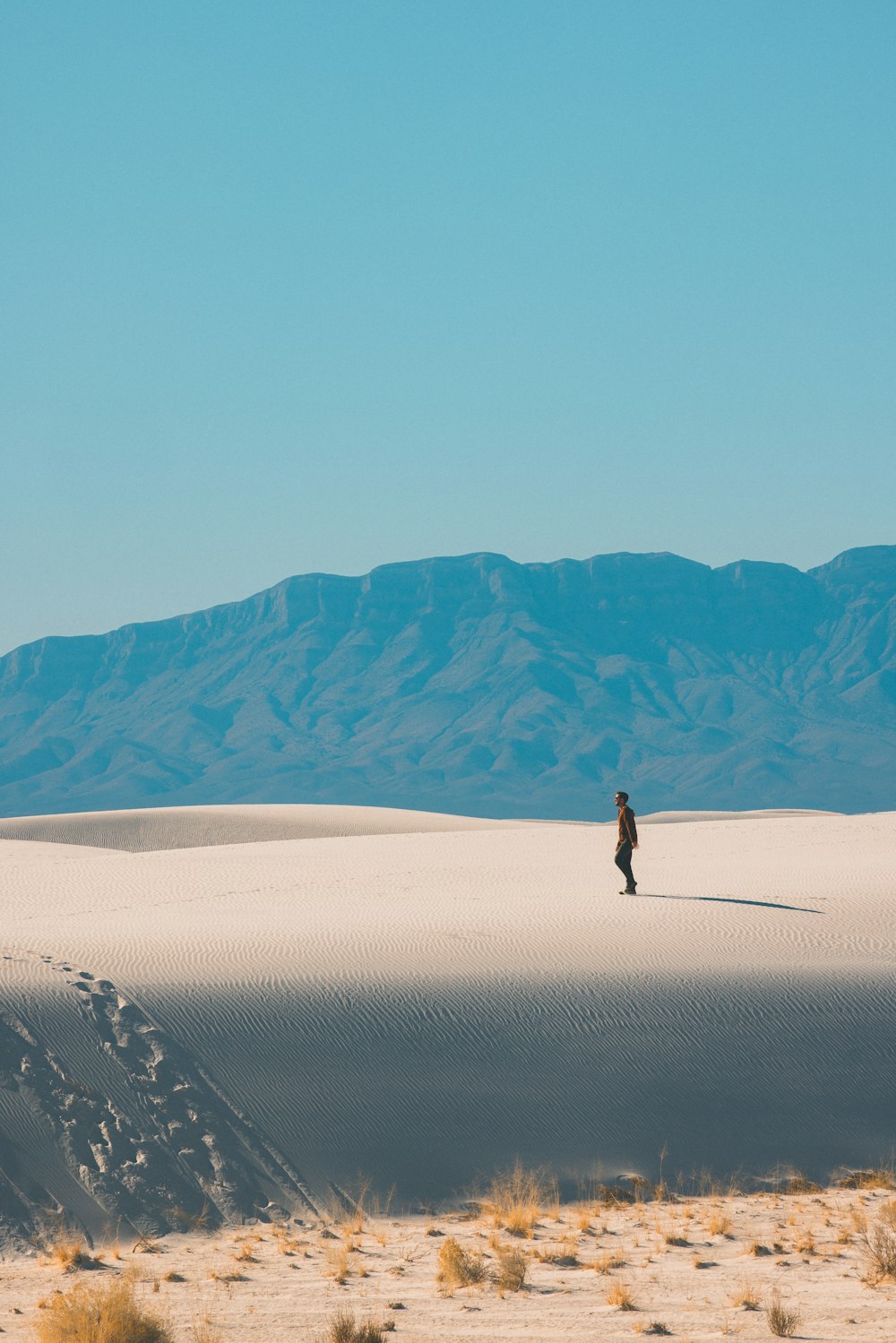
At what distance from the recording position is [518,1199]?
10.1 metres

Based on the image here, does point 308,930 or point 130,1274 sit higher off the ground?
point 308,930

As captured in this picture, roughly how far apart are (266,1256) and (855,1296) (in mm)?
3645

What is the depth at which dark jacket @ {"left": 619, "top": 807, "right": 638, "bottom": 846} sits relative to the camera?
1652 cm

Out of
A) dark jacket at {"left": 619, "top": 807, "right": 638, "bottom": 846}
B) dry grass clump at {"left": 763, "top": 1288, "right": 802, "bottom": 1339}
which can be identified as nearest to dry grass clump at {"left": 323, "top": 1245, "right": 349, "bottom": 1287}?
dry grass clump at {"left": 763, "top": 1288, "right": 802, "bottom": 1339}

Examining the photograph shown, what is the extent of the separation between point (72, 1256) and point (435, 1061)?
3.69 metres

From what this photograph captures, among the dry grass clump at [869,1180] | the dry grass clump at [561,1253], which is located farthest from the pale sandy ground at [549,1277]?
the dry grass clump at [869,1180]

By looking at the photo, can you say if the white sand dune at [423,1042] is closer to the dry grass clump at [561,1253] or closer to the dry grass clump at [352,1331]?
the dry grass clump at [561,1253]

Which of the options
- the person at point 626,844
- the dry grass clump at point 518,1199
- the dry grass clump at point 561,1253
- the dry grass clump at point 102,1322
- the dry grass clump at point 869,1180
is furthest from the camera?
the person at point 626,844

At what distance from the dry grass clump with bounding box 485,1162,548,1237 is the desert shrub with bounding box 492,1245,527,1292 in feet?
3.08

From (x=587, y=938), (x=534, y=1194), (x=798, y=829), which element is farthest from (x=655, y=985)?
(x=798, y=829)

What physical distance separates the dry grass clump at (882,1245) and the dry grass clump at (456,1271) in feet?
7.42

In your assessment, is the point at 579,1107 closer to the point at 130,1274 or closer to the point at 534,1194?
the point at 534,1194

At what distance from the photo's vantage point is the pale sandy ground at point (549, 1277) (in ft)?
24.8

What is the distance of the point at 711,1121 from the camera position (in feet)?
37.1
